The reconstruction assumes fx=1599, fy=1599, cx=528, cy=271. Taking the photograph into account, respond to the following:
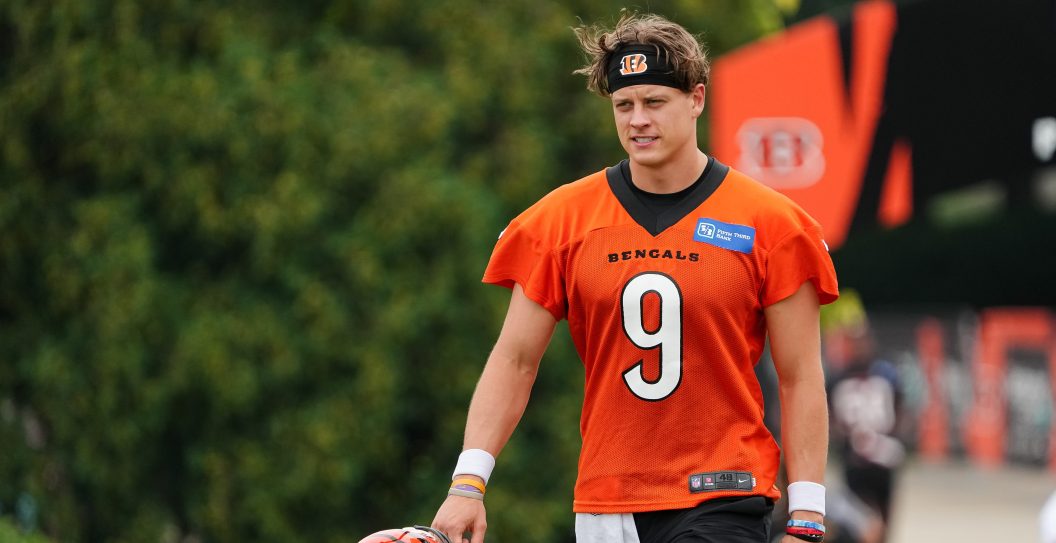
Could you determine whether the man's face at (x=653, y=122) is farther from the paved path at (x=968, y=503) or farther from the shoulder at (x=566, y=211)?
the paved path at (x=968, y=503)

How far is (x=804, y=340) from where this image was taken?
14.7 feet

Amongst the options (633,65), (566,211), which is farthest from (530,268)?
(633,65)

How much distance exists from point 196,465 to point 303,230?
162 centimetres

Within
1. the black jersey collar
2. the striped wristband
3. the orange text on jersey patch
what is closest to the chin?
the black jersey collar

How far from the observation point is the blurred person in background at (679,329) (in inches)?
175

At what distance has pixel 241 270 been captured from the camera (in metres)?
10.0

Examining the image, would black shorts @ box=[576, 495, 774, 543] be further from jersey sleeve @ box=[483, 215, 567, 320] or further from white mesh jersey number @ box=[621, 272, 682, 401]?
jersey sleeve @ box=[483, 215, 567, 320]

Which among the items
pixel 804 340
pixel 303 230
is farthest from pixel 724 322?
pixel 303 230

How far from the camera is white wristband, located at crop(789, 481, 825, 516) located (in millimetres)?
4426

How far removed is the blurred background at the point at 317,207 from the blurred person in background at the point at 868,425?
380 centimetres

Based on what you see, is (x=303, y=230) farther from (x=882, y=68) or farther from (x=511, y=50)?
(x=882, y=68)

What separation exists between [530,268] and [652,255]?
0.38 metres

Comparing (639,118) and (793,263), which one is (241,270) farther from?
(793,263)

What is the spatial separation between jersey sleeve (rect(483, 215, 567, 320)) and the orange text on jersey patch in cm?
19
